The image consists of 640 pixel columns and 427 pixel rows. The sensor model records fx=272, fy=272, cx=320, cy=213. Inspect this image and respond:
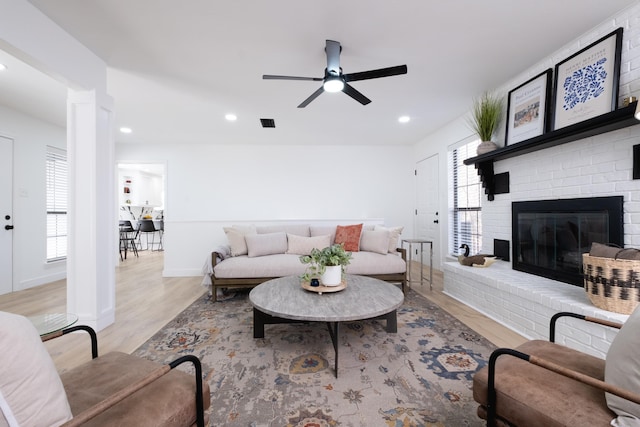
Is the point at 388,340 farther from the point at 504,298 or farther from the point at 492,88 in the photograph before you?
the point at 492,88

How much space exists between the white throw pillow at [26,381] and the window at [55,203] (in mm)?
4870

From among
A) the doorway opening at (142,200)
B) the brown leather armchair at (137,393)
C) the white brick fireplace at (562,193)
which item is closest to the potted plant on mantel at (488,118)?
the white brick fireplace at (562,193)

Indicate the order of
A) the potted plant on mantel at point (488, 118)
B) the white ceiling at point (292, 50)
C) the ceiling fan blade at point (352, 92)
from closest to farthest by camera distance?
the white ceiling at point (292, 50) < the ceiling fan blade at point (352, 92) < the potted plant on mantel at point (488, 118)

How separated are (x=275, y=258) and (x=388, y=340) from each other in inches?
69.0

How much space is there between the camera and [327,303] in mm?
1988

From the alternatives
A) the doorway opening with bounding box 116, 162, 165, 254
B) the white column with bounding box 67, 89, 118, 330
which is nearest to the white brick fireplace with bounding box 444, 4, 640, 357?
the white column with bounding box 67, 89, 118, 330

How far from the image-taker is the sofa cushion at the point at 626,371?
83 centimetres

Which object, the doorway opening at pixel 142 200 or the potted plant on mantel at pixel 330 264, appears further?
the doorway opening at pixel 142 200

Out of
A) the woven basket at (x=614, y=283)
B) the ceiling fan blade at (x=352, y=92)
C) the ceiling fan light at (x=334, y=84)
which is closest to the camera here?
the woven basket at (x=614, y=283)

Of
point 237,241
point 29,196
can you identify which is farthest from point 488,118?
point 29,196

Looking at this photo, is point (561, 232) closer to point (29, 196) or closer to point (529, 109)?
point (529, 109)

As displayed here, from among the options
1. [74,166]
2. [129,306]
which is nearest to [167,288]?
[129,306]

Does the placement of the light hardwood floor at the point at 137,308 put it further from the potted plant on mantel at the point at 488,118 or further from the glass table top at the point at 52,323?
the potted plant on mantel at the point at 488,118

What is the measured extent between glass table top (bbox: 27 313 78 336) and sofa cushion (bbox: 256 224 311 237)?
Result: 9.72ft
